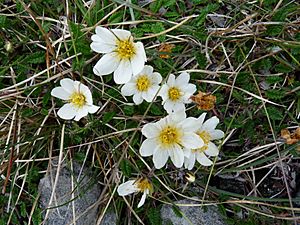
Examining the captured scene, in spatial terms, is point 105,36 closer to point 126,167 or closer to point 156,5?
point 156,5

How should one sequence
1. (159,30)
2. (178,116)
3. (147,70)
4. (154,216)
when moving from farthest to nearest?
(154,216) → (159,30) → (147,70) → (178,116)

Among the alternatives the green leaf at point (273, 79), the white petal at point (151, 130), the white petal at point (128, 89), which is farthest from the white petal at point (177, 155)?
the green leaf at point (273, 79)

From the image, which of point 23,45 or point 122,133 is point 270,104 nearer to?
point 122,133

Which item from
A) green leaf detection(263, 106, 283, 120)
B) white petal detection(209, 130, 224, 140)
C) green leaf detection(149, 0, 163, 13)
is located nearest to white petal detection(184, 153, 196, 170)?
white petal detection(209, 130, 224, 140)

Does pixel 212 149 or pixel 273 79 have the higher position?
pixel 273 79

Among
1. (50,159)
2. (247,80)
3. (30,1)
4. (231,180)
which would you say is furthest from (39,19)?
(231,180)

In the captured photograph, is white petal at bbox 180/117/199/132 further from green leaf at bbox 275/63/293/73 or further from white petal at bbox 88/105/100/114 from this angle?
green leaf at bbox 275/63/293/73

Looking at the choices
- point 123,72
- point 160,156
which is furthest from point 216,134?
point 123,72
